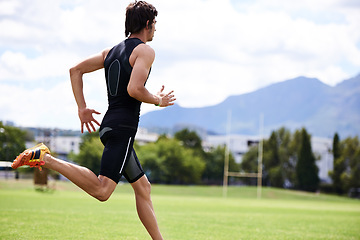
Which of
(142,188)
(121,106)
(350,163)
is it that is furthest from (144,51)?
(350,163)

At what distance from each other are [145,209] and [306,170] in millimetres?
56167

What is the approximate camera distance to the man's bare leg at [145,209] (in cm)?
435

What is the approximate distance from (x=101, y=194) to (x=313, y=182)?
57.0 metres

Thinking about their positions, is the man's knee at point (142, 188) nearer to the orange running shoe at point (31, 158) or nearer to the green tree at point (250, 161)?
the orange running shoe at point (31, 158)

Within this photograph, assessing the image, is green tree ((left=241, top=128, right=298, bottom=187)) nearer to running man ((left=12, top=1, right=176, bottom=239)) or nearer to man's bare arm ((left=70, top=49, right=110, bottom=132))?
man's bare arm ((left=70, top=49, right=110, bottom=132))

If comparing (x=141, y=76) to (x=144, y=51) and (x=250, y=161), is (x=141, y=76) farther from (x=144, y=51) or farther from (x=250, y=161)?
(x=250, y=161)

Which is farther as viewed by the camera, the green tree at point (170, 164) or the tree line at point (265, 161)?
the green tree at point (170, 164)

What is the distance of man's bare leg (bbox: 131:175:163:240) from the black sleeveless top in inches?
25.0

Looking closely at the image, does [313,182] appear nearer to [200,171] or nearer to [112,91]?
[200,171]

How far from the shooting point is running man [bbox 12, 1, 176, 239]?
3.84 meters

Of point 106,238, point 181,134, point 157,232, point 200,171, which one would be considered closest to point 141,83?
point 157,232

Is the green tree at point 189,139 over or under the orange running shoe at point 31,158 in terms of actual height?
over

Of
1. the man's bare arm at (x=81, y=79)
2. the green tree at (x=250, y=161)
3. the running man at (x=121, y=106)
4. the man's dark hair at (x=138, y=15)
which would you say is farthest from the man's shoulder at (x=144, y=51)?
the green tree at (x=250, y=161)

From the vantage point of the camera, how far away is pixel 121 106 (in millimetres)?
4008
